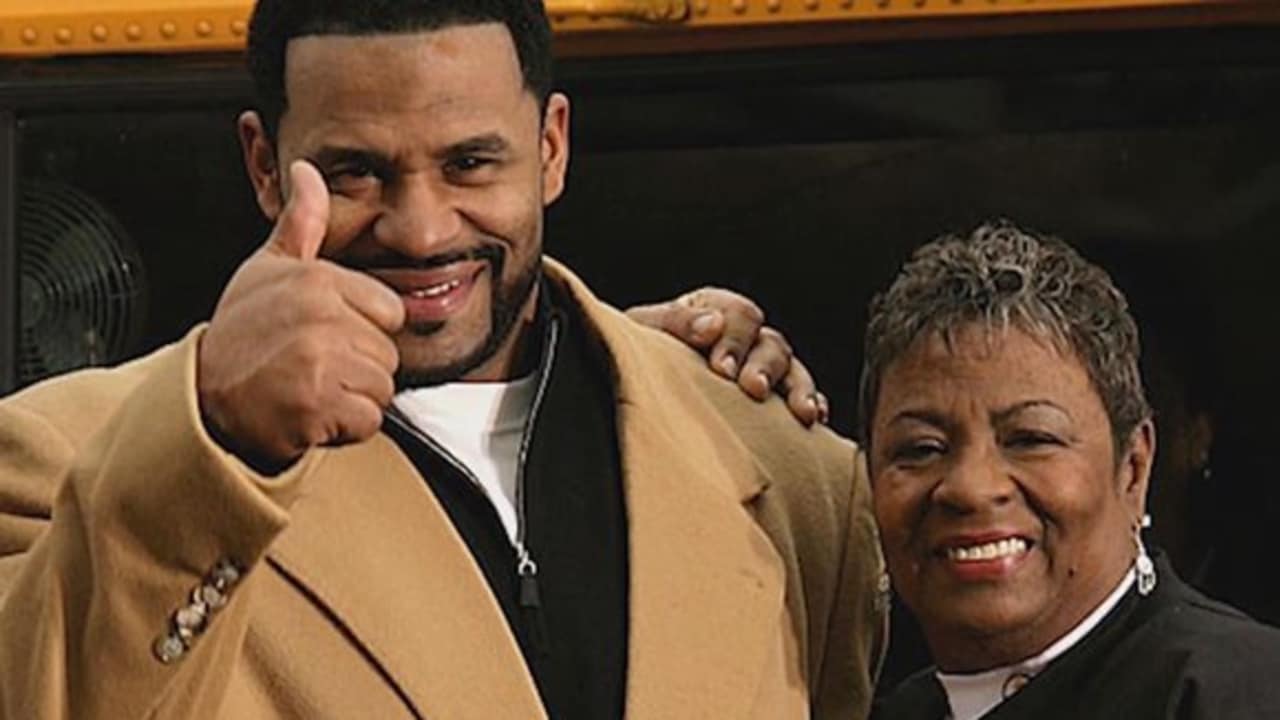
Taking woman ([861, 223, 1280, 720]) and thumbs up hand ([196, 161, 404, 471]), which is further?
woman ([861, 223, 1280, 720])

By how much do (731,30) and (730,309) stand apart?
51cm

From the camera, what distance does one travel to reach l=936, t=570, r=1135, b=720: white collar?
3.35m

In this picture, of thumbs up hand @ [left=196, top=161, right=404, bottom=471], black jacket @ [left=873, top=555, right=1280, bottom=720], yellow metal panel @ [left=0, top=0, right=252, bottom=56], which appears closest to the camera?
thumbs up hand @ [left=196, top=161, right=404, bottom=471]

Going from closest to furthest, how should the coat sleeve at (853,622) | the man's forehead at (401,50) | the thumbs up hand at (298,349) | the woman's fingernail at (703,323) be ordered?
1. the thumbs up hand at (298,349)
2. the man's forehead at (401,50)
3. the coat sleeve at (853,622)
4. the woman's fingernail at (703,323)

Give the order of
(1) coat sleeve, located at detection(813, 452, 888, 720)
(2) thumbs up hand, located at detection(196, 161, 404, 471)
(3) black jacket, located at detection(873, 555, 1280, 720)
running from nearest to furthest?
(2) thumbs up hand, located at detection(196, 161, 404, 471), (3) black jacket, located at detection(873, 555, 1280, 720), (1) coat sleeve, located at detection(813, 452, 888, 720)

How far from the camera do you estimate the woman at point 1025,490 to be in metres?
3.32

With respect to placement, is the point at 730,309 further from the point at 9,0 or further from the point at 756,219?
the point at 9,0

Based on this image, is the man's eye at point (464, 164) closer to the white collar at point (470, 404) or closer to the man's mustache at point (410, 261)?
the man's mustache at point (410, 261)

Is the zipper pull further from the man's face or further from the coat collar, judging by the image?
the man's face

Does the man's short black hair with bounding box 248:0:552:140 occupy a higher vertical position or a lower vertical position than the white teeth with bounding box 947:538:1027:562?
higher

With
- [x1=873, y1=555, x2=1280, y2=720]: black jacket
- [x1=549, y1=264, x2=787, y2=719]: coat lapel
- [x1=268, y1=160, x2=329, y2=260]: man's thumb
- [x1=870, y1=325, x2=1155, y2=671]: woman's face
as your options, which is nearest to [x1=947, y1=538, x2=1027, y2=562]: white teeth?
[x1=870, y1=325, x2=1155, y2=671]: woman's face

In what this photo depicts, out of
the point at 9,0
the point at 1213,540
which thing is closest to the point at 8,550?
the point at 9,0

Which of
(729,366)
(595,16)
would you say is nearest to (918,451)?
(729,366)

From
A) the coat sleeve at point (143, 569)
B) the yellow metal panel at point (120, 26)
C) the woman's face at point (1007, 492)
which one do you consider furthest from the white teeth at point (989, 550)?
the yellow metal panel at point (120, 26)
